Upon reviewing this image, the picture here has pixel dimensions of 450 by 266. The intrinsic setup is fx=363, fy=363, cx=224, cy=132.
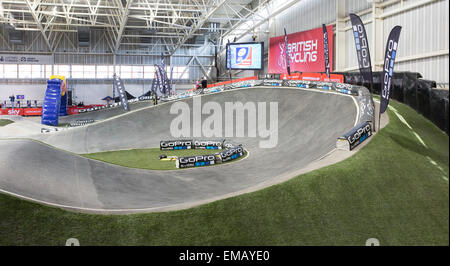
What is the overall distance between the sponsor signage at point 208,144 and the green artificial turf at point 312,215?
37.3ft

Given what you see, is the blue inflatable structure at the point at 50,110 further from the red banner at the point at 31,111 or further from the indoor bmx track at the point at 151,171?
the red banner at the point at 31,111

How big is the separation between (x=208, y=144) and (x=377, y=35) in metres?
12.8

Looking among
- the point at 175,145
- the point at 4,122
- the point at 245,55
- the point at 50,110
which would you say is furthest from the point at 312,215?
the point at 245,55

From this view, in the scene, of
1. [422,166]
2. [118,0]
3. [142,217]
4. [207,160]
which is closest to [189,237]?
[142,217]

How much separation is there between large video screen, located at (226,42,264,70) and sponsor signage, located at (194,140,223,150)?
18.2 metres

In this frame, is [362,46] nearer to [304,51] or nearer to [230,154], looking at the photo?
[230,154]

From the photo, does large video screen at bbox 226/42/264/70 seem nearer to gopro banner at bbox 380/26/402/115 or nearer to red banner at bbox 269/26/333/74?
red banner at bbox 269/26/333/74

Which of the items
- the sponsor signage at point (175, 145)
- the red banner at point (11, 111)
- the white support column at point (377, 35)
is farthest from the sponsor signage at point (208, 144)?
the red banner at point (11, 111)

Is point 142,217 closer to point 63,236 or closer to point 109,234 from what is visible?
point 109,234

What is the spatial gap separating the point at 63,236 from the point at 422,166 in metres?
5.39

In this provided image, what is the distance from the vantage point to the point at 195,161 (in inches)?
576

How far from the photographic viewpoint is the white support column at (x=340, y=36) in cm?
2730

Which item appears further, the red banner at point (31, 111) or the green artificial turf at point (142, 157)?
the red banner at point (31, 111)
